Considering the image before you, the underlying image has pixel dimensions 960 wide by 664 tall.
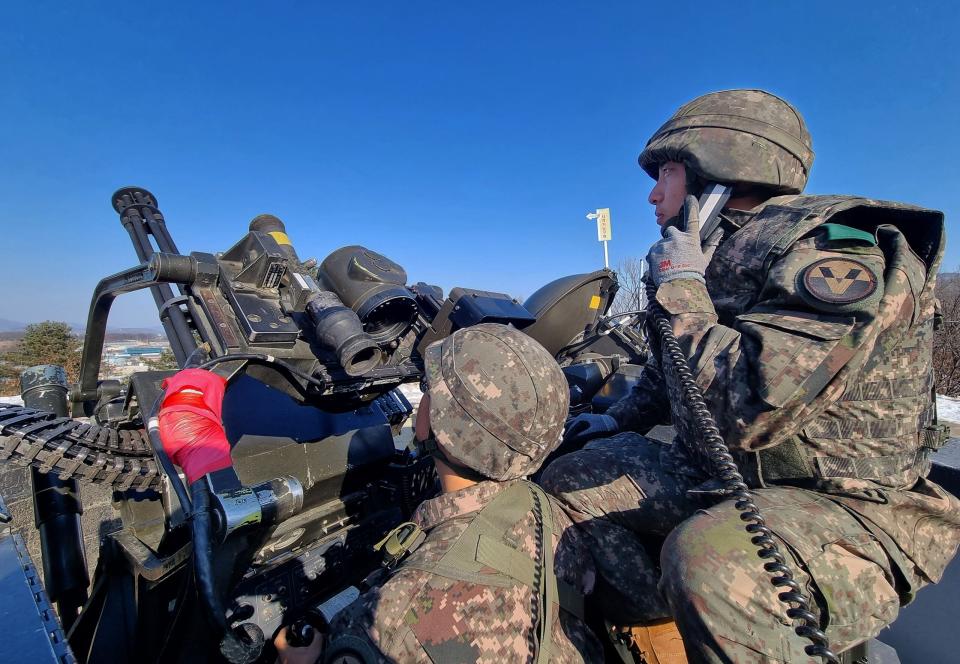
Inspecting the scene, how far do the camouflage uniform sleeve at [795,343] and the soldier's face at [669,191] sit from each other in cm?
87

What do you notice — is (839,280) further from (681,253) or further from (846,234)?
(681,253)

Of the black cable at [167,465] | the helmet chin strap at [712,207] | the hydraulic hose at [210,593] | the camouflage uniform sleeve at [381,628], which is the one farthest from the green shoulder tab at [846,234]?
the black cable at [167,465]

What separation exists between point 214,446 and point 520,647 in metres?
1.39

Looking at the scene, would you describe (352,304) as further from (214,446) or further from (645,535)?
(645,535)

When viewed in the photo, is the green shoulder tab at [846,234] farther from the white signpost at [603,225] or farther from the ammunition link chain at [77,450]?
the white signpost at [603,225]

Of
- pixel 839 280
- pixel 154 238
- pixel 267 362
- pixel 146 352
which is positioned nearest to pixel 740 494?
pixel 839 280

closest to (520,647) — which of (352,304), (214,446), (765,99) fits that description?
(214,446)

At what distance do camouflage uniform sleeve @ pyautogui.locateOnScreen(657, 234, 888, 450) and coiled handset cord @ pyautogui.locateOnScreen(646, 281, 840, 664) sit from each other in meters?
0.08

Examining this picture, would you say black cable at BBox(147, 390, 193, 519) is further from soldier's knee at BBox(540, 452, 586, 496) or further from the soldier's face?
the soldier's face

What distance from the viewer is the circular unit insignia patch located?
1.62m

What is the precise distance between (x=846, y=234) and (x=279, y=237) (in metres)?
3.05

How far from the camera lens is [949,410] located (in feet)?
25.2

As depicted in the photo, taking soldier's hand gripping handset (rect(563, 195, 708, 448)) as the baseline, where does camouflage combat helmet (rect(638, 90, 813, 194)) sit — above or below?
above

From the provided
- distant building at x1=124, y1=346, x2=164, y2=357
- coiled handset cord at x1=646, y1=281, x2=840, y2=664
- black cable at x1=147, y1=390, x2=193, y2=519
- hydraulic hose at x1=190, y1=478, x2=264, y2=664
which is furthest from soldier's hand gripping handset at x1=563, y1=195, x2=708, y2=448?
distant building at x1=124, y1=346, x2=164, y2=357
